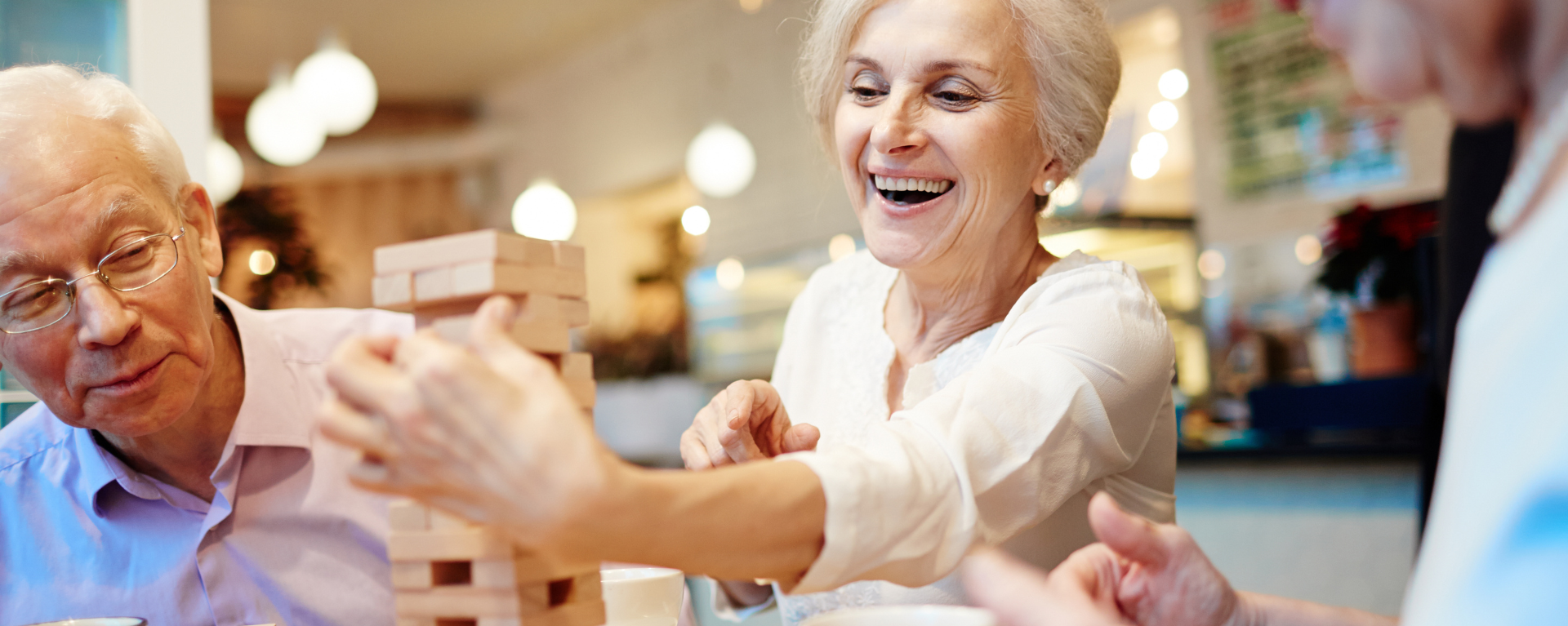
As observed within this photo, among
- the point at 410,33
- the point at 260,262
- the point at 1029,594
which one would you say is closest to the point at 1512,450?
the point at 1029,594

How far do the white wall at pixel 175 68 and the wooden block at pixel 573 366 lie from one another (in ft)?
4.39

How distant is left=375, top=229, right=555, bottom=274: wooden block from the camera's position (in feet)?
2.16

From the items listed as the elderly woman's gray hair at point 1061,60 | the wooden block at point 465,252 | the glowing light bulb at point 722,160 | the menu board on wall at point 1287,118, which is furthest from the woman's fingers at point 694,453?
the glowing light bulb at point 722,160

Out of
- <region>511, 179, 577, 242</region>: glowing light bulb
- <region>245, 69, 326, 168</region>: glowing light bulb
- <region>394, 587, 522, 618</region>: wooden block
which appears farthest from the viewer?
<region>511, 179, 577, 242</region>: glowing light bulb

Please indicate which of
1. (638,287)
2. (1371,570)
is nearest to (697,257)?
(638,287)

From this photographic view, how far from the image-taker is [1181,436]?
11.0ft

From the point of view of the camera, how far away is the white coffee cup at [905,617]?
0.67 m

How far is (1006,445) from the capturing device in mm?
951

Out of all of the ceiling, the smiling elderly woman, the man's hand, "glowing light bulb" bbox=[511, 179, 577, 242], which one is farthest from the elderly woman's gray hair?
the ceiling

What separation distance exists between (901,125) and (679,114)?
6.89 meters

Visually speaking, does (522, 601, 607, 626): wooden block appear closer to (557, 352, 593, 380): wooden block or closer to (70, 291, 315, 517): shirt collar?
(557, 352, 593, 380): wooden block

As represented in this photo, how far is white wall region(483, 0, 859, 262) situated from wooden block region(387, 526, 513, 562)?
551 cm

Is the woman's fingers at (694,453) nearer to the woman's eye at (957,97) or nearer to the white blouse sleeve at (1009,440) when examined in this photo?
the white blouse sleeve at (1009,440)

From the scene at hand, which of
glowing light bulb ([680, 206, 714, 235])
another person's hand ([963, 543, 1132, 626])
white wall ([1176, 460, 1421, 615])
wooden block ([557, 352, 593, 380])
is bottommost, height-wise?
white wall ([1176, 460, 1421, 615])
